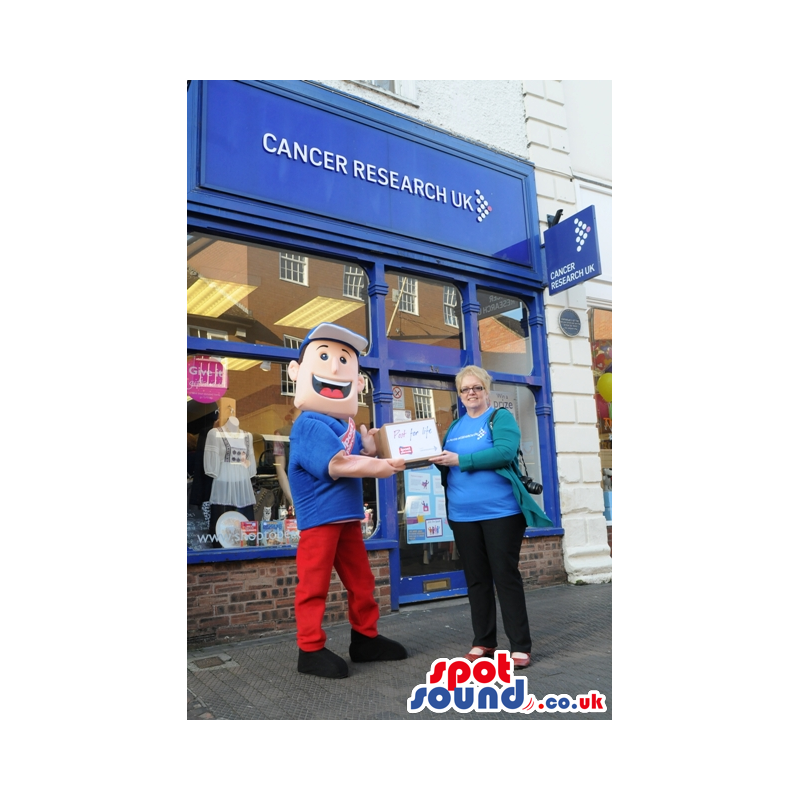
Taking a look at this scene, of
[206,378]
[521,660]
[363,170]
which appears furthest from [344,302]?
[521,660]

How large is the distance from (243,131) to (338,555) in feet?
10.7

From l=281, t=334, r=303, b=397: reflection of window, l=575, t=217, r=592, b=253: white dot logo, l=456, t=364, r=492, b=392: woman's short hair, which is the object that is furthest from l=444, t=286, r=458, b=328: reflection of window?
l=456, t=364, r=492, b=392: woman's short hair

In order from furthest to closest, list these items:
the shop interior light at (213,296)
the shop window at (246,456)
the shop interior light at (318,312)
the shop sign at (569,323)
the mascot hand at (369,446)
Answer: the shop sign at (569,323), the shop interior light at (318,312), the shop interior light at (213,296), the shop window at (246,456), the mascot hand at (369,446)

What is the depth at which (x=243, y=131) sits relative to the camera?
4781 millimetres

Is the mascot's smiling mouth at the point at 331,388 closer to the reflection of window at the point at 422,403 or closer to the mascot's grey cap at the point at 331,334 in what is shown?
the mascot's grey cap at the point at 331,334

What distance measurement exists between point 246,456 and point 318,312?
1.28m

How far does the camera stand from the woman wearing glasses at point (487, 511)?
10.3 feet

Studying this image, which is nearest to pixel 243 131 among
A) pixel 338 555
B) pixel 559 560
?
pixel 338 555

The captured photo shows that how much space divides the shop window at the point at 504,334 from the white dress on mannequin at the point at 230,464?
2.23 m

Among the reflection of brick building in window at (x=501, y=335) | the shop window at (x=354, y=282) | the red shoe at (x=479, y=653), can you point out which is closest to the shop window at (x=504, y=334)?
the reflection of brick building in window at (x=501, y=335)

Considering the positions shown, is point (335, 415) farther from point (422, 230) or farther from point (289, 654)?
point (422, 230)

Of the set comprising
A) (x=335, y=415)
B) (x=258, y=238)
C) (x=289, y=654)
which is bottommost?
(x=289, y=654)

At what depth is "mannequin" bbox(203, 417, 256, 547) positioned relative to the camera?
4.41m
